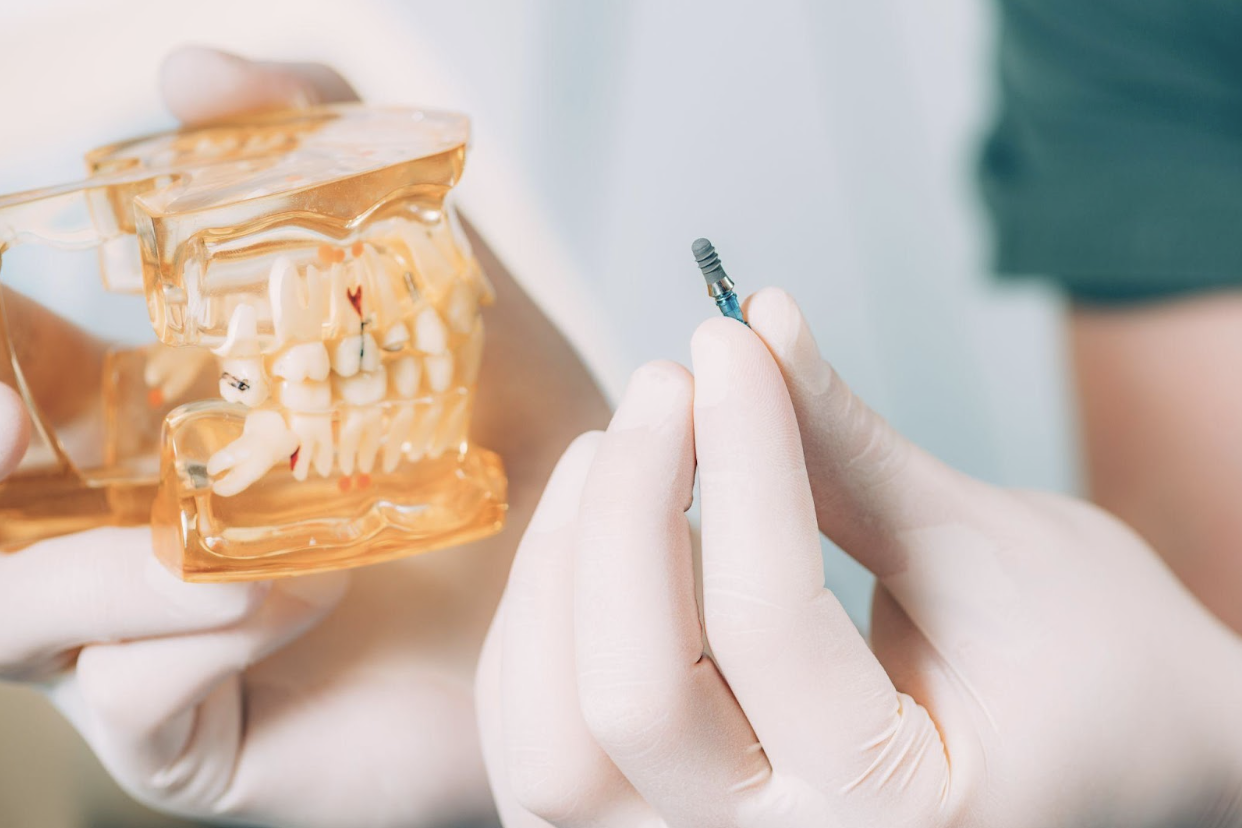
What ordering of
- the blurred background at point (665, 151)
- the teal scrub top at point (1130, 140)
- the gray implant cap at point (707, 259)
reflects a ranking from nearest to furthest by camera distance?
the gray implant cap at point (707, 259), the blurred background at point (665, 151), the teal scrub top at point (1130, 140)

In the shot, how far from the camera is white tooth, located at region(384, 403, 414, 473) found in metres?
0.53

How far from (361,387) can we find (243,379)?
0.06 meters

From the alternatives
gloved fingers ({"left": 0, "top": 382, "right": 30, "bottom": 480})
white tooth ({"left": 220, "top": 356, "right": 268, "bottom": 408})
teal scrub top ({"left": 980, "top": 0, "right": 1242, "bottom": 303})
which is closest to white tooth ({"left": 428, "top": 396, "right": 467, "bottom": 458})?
white tooth ({"left": 220, "top": 356, "right": 268, "bottom": 408})

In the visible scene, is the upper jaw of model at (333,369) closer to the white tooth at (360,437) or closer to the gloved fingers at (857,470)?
the white tooth at (360,437)

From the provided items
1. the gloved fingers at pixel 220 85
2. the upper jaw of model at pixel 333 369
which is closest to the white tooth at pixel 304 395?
the upper jaw of model at pixel 333 369

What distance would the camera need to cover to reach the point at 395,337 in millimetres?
513

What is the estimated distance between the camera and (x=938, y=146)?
123cm

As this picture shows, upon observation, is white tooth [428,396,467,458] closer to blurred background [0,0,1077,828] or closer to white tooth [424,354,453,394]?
white tooth [424,354,453,394]

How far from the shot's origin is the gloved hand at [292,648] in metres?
0.58

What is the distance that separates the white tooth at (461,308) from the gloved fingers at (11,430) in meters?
0.23

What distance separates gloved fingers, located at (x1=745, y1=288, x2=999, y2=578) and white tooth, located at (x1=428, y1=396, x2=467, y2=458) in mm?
181

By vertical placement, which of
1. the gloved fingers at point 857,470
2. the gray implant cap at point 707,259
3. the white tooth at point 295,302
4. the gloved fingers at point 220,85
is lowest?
the gloved fingers at point 857,470

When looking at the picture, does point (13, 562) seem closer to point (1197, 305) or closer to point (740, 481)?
point (740, 481)

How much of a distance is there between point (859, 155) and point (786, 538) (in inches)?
30.7
